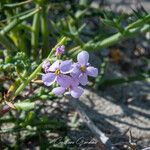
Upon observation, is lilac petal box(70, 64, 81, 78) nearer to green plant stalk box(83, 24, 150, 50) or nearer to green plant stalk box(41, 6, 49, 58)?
green plant stalk box(83, 24, 150, 50)

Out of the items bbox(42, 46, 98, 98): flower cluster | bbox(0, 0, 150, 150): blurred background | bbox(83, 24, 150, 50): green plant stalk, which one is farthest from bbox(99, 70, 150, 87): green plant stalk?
bbox(42, 46, 98, 98): flower cluster

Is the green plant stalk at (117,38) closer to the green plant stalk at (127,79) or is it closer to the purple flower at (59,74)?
the green plant stalk at (127,79)

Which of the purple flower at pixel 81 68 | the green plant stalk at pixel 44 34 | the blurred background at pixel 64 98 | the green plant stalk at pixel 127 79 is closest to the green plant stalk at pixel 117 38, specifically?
the blurred background at pixel 64 98

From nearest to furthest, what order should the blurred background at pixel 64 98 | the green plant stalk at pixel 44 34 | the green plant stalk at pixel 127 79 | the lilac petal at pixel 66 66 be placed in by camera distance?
the lilac petal at pixel 66 66
the blurred background at pixel 64 98
the green plant stalk at pixel 44 34
the green plant stalk at pixel 127 79

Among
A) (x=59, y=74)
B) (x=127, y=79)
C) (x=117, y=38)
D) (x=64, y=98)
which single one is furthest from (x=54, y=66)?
(x=127, y=79)

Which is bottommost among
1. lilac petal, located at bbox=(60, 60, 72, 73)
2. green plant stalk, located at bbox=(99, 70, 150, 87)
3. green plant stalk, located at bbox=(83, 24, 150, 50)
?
green plant stalk, located at bbox=(99, 70, 150, 87)

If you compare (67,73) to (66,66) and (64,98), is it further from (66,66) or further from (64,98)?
(64,98)

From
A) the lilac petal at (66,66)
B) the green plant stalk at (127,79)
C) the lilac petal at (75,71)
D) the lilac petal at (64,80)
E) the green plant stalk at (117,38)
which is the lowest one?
the green plant stalk at (127,79)

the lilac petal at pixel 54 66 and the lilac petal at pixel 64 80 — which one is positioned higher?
the lilac petal at pixel 54 66
